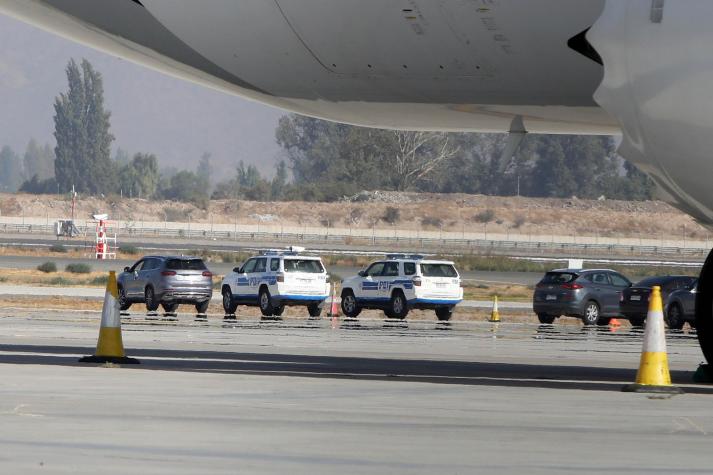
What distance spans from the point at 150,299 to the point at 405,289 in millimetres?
7000

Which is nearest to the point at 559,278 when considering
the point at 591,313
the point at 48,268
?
the point at 591,313

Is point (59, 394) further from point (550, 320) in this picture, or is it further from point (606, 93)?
point (550, 320)

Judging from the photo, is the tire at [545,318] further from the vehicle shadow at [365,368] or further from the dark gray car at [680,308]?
the vehicle shadow at [365,368]

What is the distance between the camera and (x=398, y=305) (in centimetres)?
3931

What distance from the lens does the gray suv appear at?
124 ft

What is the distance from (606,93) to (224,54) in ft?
13.8

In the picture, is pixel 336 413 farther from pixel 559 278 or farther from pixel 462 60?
pixel 559 278

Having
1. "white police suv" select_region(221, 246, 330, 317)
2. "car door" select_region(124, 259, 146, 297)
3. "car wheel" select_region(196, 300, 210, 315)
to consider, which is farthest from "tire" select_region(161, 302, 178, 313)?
"white police suv" select_region(221, 246, 330, 317)

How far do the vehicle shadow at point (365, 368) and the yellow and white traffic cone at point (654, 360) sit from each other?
1.36ft

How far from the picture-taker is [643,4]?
37.2 feet

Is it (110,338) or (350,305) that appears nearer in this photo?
(110,338)

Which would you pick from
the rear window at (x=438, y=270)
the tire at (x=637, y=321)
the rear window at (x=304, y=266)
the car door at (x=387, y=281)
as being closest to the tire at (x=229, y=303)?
the rear window at (x=304, y=266)

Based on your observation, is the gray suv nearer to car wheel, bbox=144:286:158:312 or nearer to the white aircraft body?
car wheel, bbox=144:286:158:312

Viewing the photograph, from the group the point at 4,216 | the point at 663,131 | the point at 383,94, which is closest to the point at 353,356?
the point at 383,94
